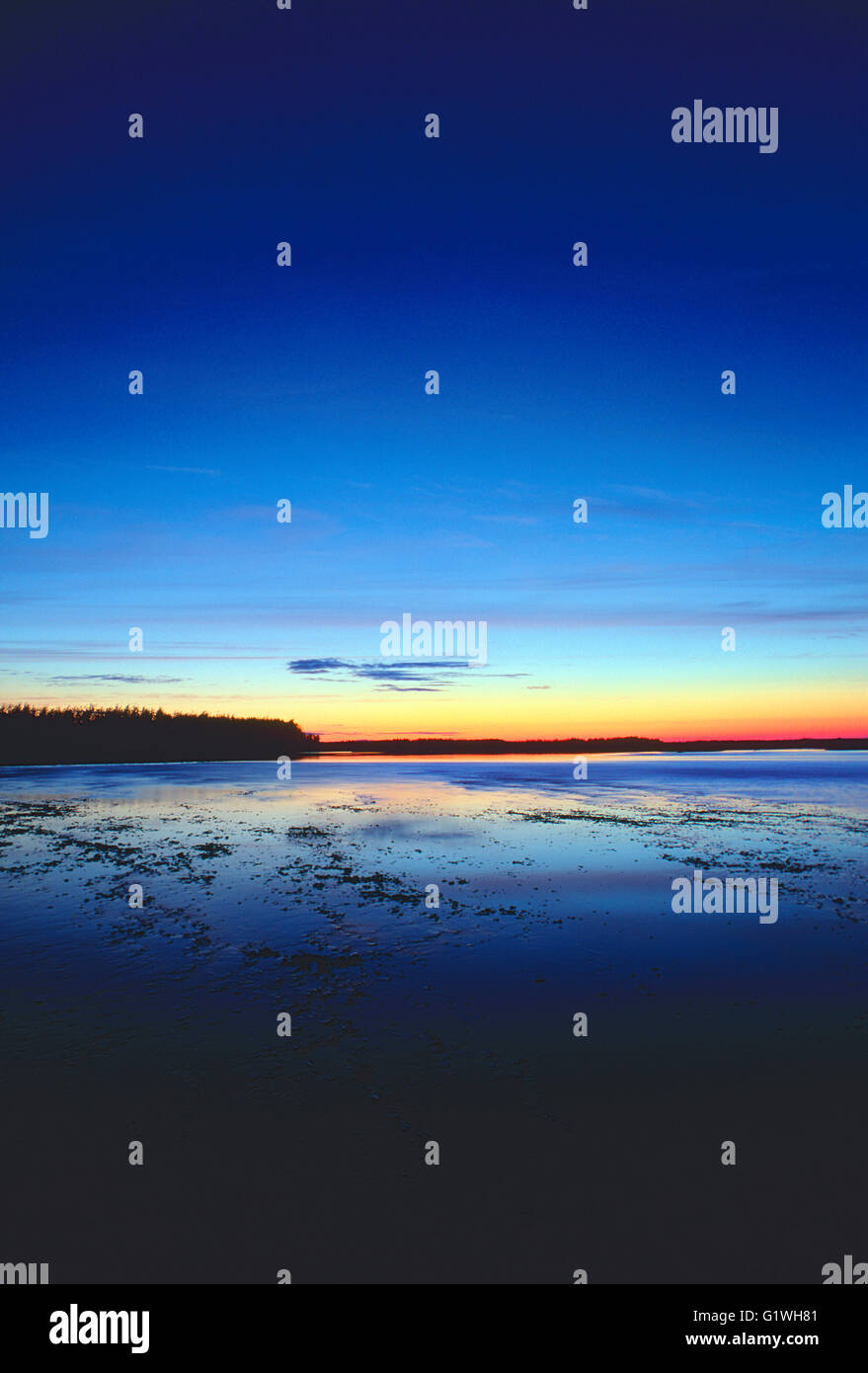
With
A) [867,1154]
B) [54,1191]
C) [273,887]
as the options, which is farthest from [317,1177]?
[273,887]

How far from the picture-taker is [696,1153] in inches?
285

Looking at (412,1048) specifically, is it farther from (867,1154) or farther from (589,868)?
(589,868)

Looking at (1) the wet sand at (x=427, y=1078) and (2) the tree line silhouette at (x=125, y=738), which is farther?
(2) the tree line silhouette at (x=125, y=738)

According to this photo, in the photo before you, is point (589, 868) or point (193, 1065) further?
point (589, 868)

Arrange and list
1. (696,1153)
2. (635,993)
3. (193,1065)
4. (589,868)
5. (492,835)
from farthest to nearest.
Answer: (492,835)
(589,868)
(635,993)
(193,1065)
(696,1153)

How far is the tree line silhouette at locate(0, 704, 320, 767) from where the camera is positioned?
340 ft

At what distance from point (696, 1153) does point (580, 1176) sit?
133 cm

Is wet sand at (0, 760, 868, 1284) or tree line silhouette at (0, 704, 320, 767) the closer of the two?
wet sand at (0, 760, 868, 1284)

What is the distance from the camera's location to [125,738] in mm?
124688

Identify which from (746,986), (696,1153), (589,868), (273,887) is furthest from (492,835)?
(696,1153)

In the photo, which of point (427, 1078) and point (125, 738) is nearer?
point (427, 1078)

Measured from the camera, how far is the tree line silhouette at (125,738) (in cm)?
10369

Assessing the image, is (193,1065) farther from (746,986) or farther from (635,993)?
(746,986)
